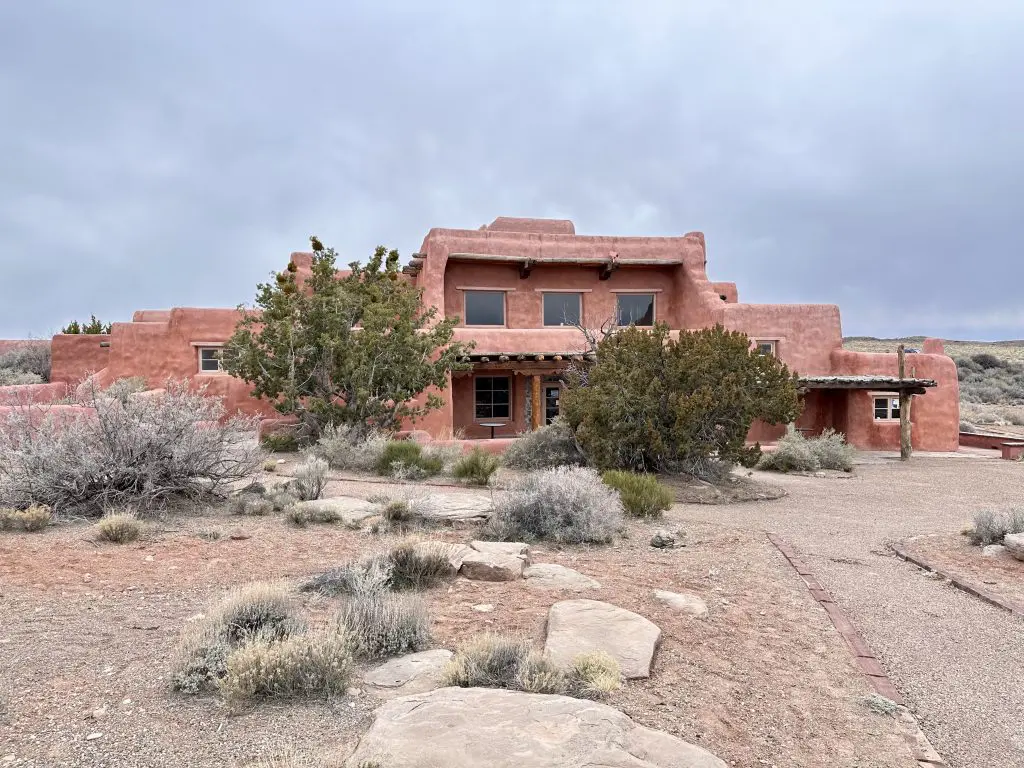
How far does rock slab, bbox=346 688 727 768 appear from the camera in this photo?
2.49 meters

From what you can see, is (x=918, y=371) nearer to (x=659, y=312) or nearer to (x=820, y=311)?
(x=820, y=311)

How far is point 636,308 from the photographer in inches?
829

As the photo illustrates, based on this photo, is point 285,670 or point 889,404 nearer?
point 285,670

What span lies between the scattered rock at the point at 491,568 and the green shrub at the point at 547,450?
6.40m

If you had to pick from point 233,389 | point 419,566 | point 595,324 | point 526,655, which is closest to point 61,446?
point 419,566

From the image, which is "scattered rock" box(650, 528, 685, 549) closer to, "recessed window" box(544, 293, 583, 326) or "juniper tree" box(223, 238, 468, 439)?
"juniper tree" box(223, 238, 468, 439)

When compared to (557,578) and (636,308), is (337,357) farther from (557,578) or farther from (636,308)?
(636,308)

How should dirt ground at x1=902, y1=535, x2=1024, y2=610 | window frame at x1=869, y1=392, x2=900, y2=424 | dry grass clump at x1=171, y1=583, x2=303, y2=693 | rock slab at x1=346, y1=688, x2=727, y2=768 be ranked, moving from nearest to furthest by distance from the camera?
rock slab at x1=346, y1=688, x2=727, y2=768 → dry grass clump at x1=171, y1=583, x2=303, y2=693 → dirt ground at x1=902, y1=535, x2=1024, y2=610 → window frame at x1=869, y1=392, x2=900, y2=424

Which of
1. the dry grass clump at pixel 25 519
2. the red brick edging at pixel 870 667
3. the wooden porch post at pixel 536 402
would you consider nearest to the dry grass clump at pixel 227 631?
the red brick edging at pixel 870 667

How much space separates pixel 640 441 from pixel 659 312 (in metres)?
10.9

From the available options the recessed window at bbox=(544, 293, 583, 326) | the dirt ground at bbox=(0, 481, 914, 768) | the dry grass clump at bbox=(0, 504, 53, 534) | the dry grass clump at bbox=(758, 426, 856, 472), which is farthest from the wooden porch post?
the dry grass clump at bbox=(0, 504, 53, 534)

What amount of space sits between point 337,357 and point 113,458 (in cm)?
701

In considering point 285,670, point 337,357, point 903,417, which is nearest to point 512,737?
point 285,670

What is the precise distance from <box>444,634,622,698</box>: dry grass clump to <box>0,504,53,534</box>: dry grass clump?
16.6ft
